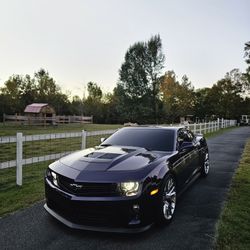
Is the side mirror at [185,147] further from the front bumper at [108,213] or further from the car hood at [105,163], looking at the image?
the front bumper at [108,213]

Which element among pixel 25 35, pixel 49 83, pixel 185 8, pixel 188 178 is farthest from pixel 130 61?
pixel 188 178

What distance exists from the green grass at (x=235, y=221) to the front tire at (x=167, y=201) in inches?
28.2

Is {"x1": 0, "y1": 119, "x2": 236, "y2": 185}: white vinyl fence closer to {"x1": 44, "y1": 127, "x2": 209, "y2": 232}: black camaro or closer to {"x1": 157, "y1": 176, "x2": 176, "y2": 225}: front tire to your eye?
{"x1": 44, "y1": 127, "x2": 209, "y2": 232}: black camaro

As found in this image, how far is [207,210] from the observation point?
14.8 feet

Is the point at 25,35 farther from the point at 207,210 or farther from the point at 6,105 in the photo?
the point at 6,105

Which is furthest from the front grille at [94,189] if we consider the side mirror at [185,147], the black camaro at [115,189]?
the side mirror at [185,147]

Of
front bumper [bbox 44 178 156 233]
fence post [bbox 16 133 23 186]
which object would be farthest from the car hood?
fence post [bbox 16 133 23 186]

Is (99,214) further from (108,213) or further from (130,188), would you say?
(130,188)

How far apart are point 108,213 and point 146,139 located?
211 cm

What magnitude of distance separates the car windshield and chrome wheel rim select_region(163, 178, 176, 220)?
30.9 inches

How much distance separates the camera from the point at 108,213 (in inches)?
127

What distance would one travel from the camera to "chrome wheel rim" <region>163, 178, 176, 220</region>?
382 centimetres

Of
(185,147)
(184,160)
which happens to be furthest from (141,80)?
(184,160)

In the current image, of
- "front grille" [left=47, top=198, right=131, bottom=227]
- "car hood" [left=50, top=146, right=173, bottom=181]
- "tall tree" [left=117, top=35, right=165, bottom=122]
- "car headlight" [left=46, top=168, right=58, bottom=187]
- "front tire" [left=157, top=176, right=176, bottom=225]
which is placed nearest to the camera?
"front grille" [left=47, top=198, right=131, bottom=227]
